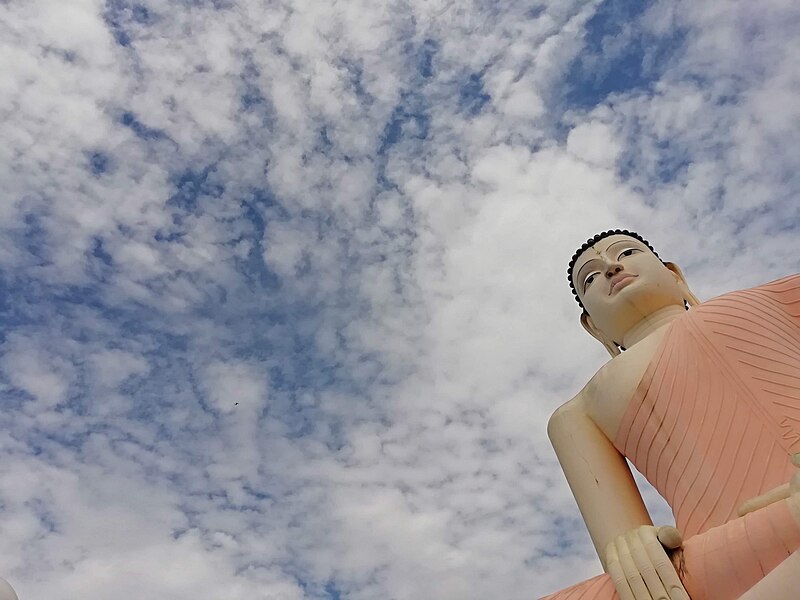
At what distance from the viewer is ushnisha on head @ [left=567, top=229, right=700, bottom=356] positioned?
629 cm

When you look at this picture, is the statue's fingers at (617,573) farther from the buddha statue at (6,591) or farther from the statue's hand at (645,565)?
the buddha statue at (6,591)

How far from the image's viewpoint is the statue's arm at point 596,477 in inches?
199

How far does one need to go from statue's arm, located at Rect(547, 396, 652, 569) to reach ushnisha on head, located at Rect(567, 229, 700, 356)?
35.5 inches

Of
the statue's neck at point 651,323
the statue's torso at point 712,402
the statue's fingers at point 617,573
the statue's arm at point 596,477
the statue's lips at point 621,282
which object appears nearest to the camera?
the statue's fingers at point 617,573

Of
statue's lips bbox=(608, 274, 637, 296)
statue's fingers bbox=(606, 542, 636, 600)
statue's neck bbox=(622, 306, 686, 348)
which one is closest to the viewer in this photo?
statue's fingers bbox=(606, 542, 636, 600)

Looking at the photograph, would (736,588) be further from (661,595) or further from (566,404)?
(566,404)

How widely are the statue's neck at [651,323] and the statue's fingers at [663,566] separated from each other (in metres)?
2.17

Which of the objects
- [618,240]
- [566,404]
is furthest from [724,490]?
[618,240]

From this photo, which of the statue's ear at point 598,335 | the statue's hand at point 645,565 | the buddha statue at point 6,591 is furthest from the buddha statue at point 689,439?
the buddha statue at point 6,591

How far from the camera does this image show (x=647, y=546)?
14.2ft

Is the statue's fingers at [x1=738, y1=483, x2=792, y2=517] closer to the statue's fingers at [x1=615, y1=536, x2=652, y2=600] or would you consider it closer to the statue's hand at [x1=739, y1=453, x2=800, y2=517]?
the statue's hand at [x1=739, y1=453, x2=800, y2=517]

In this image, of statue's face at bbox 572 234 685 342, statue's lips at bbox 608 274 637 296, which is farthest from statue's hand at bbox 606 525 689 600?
statue's lips at bbox 608 274 637 296

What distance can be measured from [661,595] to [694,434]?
124 centimetres

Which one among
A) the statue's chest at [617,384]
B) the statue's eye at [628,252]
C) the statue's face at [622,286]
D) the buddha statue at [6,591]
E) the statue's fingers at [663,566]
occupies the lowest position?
the statue's fingers at [663,566]
